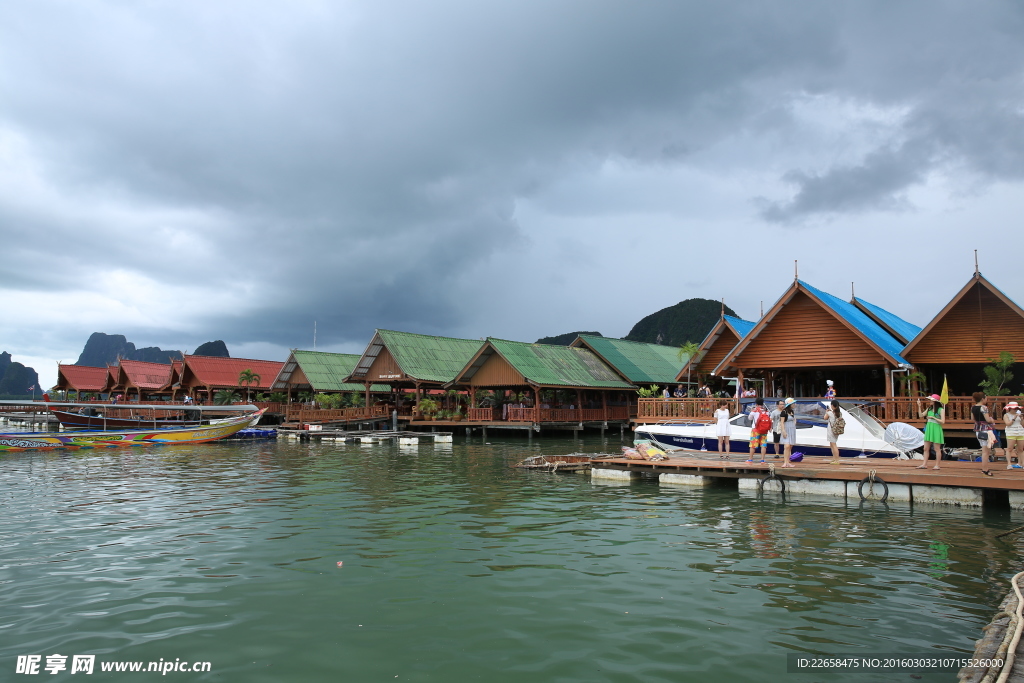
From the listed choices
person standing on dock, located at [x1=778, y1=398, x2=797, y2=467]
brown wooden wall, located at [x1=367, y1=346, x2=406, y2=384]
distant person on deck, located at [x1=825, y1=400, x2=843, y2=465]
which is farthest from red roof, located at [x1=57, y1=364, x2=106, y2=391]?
distant person on deck, located at [x1=825, y1=400, x2=843, y2=465]

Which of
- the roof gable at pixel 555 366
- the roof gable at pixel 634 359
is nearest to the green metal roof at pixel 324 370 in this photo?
the roof gable at pixel 555 366

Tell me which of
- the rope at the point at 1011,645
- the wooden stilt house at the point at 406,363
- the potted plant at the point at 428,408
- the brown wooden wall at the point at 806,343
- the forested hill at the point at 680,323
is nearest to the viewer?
the rope at the point at 1011,645

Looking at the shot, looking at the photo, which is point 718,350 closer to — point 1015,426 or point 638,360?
point 638,360

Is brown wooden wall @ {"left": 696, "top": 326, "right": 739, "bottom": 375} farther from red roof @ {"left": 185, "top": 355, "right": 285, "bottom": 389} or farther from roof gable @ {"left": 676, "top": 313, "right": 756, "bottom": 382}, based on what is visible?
red roof @ {"left": 185, "top": 355, "right": 285, "bottom": 389}

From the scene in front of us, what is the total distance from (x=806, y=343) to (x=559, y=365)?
2003cm

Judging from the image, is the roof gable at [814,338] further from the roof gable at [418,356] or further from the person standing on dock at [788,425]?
the roof gable at [418,356]

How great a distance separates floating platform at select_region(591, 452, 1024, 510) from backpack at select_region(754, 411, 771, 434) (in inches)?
33.8

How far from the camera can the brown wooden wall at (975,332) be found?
23.3 meters

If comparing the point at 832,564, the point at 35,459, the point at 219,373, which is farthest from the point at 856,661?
the point at 219,373

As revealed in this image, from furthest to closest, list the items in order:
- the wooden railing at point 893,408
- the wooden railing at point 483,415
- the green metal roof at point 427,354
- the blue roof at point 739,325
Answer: the green metal roof at point 427,354 → the wooden railing at point 483,415 → the blue roof at point 739,325 → the wooden railing at point 893,408

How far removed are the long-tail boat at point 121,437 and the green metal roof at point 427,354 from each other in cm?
1087

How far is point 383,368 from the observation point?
49.4 metres

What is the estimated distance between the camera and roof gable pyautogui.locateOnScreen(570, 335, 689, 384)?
1903 inches

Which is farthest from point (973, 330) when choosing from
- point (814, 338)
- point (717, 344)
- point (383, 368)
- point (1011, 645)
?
point (383, 368)
